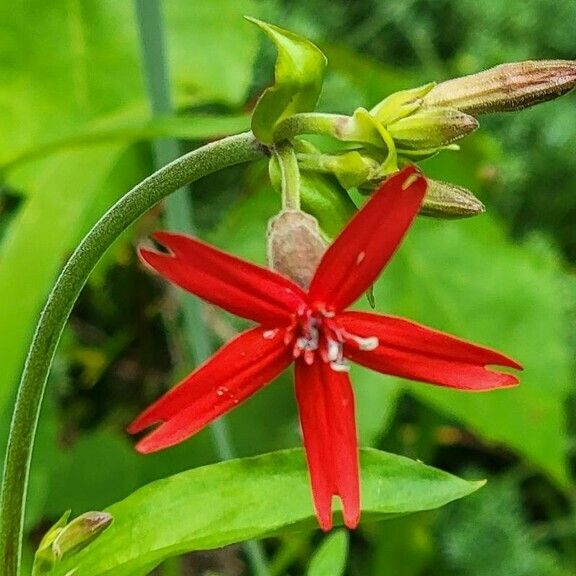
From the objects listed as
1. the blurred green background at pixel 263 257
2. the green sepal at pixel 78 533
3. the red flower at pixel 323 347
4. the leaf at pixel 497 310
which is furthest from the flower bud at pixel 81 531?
the leaf at pixel 497 310

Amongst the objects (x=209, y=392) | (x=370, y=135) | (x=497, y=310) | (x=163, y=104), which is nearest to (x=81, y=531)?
(x=209, y=392)

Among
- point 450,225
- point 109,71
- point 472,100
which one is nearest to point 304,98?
point 472,100

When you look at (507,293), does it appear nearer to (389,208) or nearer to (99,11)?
(99,11)

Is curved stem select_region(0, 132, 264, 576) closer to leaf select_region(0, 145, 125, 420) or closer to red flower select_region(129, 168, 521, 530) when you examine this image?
red flower select_region(129, 168, 521, 530)

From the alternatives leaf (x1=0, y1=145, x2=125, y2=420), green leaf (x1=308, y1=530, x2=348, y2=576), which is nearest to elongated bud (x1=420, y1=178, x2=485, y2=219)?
green leaf (x1=308, y1=530, x2=348, y2=576)

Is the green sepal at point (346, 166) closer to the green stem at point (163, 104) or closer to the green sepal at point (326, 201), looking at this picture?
the green sepal at point (326, 201)

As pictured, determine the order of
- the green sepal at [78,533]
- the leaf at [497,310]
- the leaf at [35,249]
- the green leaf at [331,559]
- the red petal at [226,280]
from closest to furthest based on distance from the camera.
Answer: the red petal at [226,280] → the green sepal at [78,533] → the green leaf at [331,559] → the leaf at [35,249] → the leaf at [497,310]
